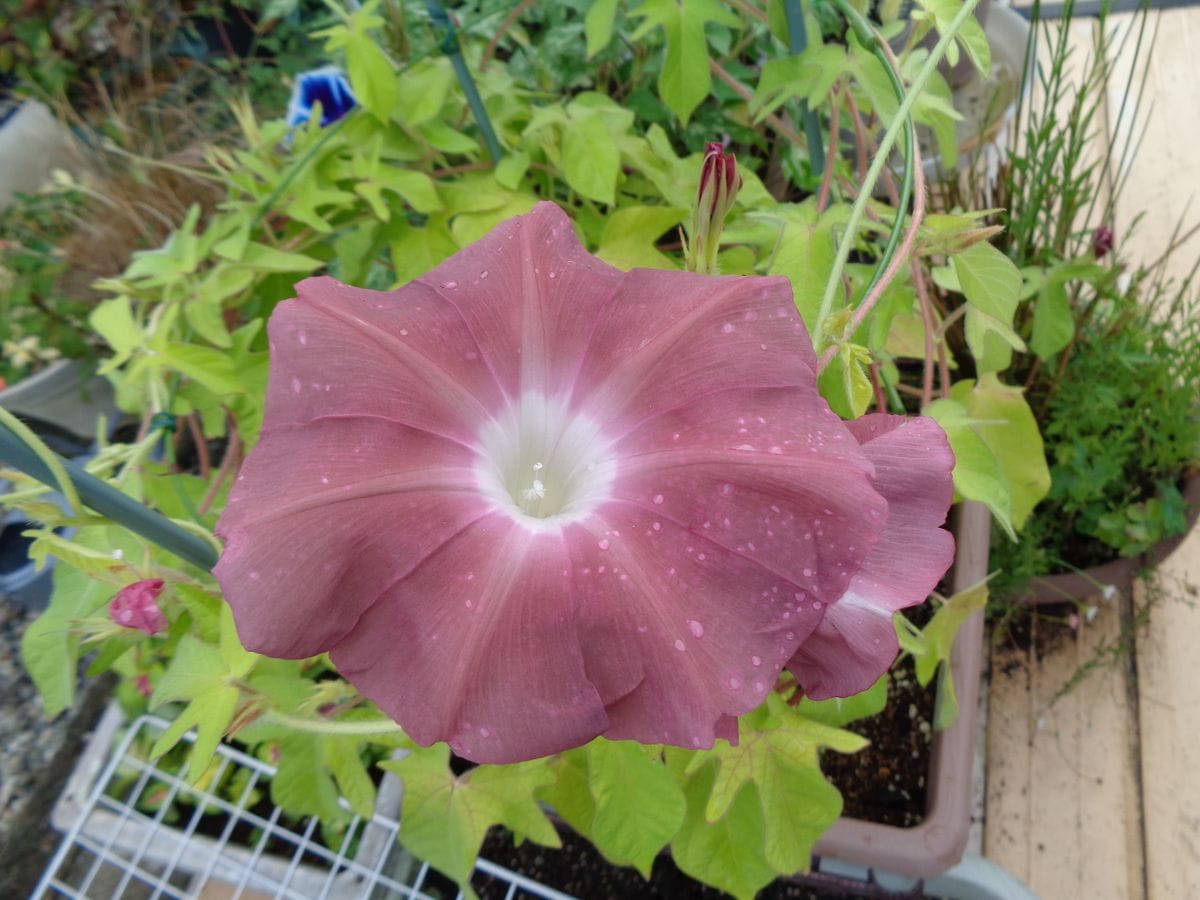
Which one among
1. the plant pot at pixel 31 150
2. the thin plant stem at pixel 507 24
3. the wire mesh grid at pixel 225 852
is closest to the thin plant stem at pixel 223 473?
the wire mesh grid at pixel 225 852

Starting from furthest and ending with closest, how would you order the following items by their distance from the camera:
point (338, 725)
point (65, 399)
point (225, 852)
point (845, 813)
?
point (65, 399), point (225, 852), point (845, 813), point (338, 725)

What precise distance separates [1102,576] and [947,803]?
1.29ft

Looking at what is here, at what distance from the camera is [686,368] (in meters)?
0.44

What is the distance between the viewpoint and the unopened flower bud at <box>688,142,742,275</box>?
458mm

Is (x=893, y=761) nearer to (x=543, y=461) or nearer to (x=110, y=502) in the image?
(x=543, y=461)

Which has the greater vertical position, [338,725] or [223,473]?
[223,473]

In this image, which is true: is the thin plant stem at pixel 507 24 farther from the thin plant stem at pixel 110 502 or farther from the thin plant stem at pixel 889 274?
the thin plant stem at pixel 110 502

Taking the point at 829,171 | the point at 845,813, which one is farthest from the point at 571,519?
the point at 845,813

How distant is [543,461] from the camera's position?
→ 509mm

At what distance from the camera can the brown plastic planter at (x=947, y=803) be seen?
0.77 meters

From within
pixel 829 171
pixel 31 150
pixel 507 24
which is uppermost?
pixel 31 150

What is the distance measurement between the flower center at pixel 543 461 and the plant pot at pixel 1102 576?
29.3 inches

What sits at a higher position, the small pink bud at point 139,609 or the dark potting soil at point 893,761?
the dark potting soil at point 893,761

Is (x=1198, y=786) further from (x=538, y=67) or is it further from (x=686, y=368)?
(x=538, y=67)
